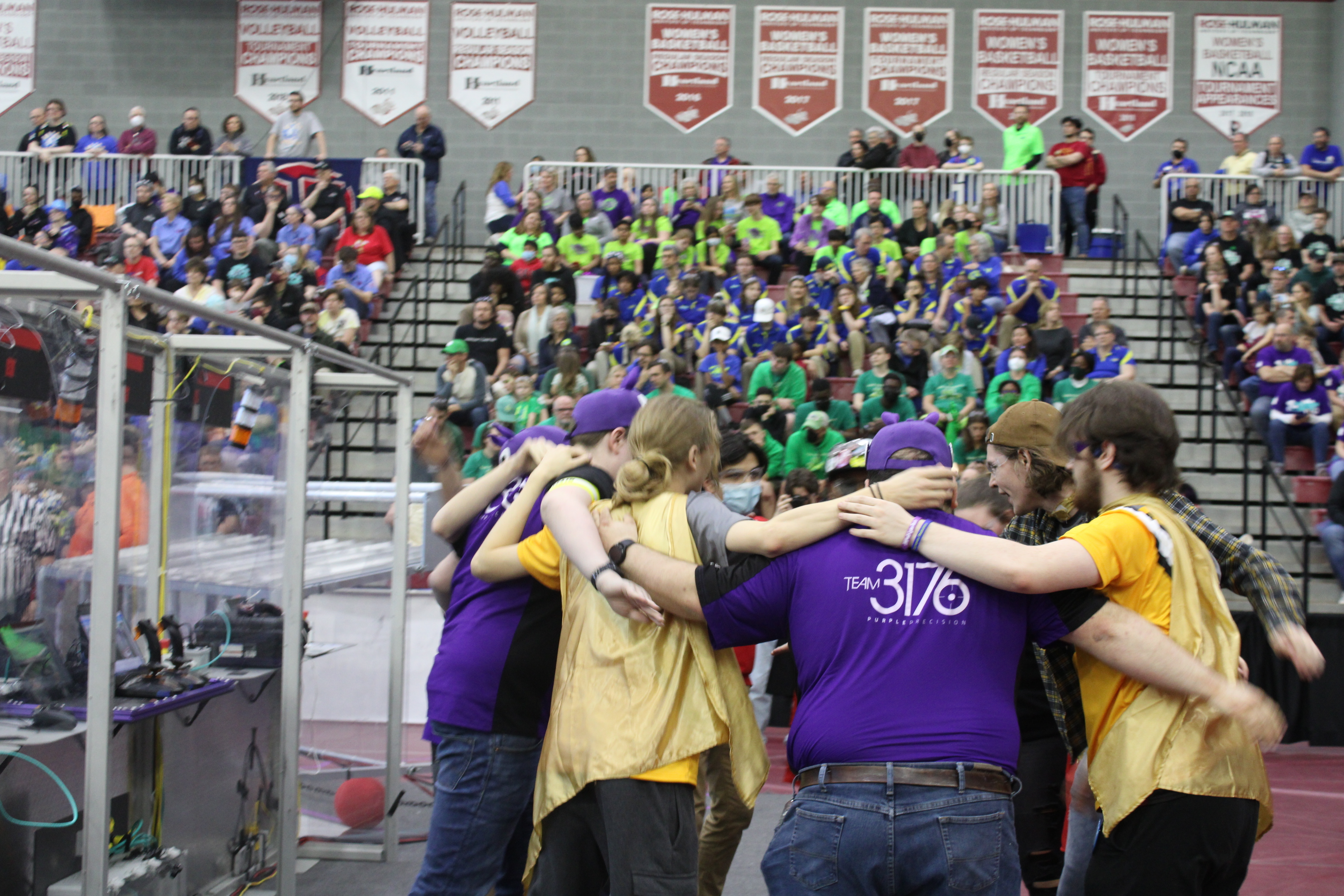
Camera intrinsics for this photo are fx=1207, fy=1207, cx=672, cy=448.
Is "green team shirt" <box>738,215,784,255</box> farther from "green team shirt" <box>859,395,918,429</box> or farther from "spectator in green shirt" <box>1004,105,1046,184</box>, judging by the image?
"green team shirt" <box>859,395,918,429</box>

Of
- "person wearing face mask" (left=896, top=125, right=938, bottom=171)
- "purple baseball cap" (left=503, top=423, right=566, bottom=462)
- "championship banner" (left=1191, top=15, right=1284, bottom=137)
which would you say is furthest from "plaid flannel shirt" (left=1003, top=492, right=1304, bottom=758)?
"championship banner" (left=1191, top=15, right=1284, bottom=137)

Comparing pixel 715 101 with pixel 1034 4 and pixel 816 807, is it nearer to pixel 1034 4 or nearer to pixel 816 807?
pixel 1034 4

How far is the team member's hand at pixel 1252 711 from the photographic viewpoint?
96.7 inches

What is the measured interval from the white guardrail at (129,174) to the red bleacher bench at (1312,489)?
1142 cm

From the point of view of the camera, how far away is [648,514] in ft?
9.48

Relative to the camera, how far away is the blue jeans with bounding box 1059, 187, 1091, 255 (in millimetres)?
16250

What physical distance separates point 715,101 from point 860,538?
17.4m

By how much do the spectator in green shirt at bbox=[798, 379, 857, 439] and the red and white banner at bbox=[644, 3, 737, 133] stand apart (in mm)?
9333

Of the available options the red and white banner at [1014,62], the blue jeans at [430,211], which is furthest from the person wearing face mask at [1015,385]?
the blue jeans at [430,211]

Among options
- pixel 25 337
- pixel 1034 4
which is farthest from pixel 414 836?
pixel 1034 4

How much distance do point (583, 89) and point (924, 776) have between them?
1789 centimetres

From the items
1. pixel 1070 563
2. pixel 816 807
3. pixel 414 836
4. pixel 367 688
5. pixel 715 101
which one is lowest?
pixel 414 836

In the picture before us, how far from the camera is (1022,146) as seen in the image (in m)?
16.5

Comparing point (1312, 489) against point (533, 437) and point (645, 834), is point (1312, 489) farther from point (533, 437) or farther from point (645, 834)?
point (645, 834)
